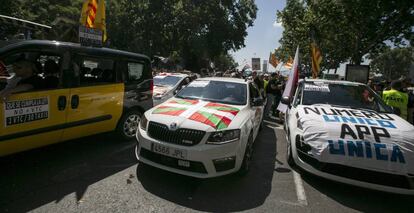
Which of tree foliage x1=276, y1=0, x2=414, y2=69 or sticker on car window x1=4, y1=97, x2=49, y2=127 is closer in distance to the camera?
sticker on car window x1=4, y1=97, x2=49, y2=127

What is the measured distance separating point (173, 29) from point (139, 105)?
26199mm

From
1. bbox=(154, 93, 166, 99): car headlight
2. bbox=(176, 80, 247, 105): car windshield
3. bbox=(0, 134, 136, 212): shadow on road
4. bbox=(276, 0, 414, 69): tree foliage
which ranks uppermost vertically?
bbox=(276, 0, 414, 69): tree foliage

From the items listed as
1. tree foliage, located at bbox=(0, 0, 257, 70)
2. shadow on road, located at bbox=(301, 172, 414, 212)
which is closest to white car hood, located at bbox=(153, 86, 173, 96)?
shadow on road, located at bbox=(301, 172, 414, 212)

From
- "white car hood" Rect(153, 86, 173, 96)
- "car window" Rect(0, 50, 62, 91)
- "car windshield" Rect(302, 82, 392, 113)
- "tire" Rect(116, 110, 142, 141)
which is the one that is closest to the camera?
"car window" Rect(0, 50, 62, 91)

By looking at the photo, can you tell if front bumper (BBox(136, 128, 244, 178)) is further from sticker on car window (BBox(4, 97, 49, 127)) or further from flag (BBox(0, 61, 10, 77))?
flag (BBox(0, 61, 10, 77))

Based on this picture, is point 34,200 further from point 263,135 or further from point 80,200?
point 263,135

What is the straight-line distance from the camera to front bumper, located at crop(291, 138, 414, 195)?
380 centimetres

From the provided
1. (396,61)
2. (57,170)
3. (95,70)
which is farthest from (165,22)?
(396,61)

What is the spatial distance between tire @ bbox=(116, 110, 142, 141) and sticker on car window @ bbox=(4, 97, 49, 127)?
5.50ft

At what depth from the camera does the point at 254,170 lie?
4980mm

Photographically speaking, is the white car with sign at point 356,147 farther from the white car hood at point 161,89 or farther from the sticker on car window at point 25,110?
the white car hood at point 161,89

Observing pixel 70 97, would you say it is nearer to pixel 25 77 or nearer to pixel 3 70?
pixel 25 77

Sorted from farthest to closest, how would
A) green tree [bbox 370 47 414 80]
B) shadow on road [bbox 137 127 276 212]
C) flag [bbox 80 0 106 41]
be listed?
green tree [bbox 370 47 414 80] → flag [bbox 80 0 106 41] → shadow on road [bbox 137 127 276 212]

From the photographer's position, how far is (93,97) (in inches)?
194
